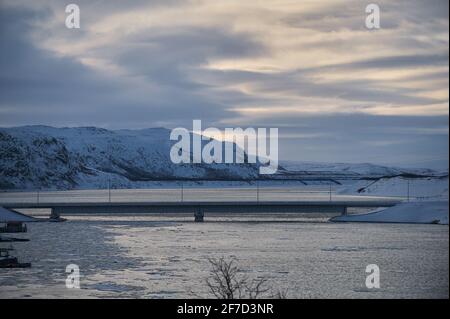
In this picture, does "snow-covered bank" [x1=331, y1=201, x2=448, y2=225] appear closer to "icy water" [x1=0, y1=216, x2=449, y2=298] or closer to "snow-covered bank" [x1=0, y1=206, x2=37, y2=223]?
"icy water" [x1=0, y1=216, x2=449, y2=298]

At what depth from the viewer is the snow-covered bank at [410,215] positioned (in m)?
120

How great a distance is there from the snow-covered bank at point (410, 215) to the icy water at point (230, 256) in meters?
16.6

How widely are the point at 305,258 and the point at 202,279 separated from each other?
659 inches

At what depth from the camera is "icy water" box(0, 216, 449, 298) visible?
45.8 m

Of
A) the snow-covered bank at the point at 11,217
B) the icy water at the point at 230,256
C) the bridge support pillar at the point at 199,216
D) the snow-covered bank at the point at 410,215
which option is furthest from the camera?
the snow-covered bank at the point at 11,217

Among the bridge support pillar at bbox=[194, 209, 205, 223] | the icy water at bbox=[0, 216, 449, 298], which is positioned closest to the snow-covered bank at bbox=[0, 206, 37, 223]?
the icy water at bbox=[0, 216, 449, 298]

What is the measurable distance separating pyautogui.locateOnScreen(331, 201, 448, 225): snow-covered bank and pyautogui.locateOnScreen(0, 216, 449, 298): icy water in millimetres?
16609

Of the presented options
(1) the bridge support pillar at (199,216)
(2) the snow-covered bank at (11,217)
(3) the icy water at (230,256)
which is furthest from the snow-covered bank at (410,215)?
(2) the snow-covered bank at (11,217)

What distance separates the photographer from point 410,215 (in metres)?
124

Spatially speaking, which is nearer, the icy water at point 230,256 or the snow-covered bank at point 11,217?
the icy water at point 230,256

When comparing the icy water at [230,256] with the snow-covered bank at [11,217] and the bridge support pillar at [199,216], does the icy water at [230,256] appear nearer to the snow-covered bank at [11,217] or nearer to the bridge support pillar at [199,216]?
the bridge support pillar at [199,216]
